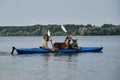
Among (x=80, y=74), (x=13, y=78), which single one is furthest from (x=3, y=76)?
(x=80, y=74)

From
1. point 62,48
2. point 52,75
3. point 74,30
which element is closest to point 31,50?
point 62,48

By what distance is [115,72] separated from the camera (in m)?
28.3

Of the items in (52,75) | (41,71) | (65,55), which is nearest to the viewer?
(52,75)

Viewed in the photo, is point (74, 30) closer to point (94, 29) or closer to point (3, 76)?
point (94, 29)

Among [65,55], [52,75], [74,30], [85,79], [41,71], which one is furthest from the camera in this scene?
[74,30]

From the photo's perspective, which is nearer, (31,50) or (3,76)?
(3,76)

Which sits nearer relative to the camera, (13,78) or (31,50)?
(13,78)

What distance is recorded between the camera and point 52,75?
1056 inches

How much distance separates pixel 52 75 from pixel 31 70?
298 centimetres

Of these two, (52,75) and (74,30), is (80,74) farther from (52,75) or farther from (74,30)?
(74,30)

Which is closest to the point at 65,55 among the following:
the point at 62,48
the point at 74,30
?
the point at 62,48

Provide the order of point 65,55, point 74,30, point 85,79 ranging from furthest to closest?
point 74,30 < point 65,55 < point 85,79

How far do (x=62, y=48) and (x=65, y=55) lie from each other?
1018 mm

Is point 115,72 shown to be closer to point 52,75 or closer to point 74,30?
point 52,75
